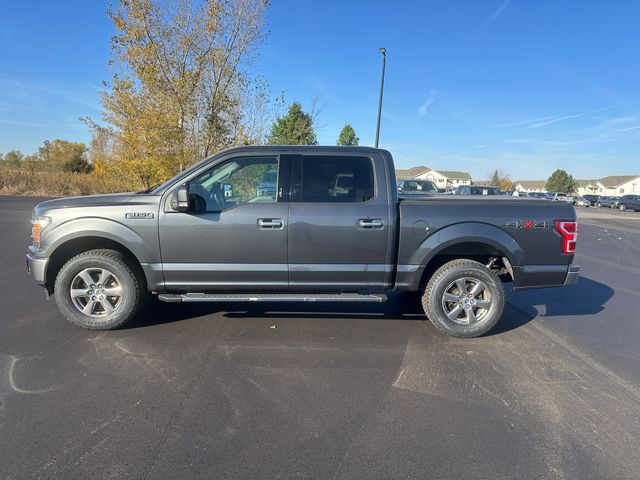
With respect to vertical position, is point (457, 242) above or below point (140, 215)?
below

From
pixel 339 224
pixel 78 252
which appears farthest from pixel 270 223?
pixel 78 252

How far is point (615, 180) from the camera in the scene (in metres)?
106

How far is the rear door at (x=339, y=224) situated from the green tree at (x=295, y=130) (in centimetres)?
2149

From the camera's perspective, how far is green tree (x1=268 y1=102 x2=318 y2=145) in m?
26.2

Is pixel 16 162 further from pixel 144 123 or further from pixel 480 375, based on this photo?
pixel 480 375

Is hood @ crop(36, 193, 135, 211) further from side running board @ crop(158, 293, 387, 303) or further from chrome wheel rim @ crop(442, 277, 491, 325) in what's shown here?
chrome wheel rim @ crop(442, 277, 491, 325)

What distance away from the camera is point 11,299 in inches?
197

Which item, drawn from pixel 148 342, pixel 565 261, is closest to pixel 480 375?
pixel 565 261

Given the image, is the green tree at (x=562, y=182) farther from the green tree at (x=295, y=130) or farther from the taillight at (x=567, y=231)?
the taillight at (x=567, y=231)

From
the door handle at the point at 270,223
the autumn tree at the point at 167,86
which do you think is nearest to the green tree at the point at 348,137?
the autumn tree at the point at 167,86

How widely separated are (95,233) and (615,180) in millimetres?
134264

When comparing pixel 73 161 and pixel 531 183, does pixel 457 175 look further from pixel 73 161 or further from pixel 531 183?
pixel 73 161

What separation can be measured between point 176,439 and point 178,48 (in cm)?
1478

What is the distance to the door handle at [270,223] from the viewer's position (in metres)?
3.93
